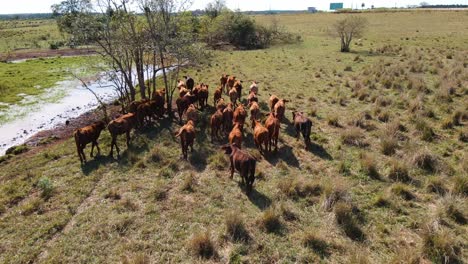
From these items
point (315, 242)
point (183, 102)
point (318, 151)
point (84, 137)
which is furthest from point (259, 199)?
point (183, 102)

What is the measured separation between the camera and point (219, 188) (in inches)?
364

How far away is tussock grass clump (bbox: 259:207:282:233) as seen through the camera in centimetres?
736

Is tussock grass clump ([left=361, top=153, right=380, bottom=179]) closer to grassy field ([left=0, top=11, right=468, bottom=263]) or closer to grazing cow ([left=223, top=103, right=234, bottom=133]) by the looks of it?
grassy field ([left=0, top=11, right=468, bottom=263])

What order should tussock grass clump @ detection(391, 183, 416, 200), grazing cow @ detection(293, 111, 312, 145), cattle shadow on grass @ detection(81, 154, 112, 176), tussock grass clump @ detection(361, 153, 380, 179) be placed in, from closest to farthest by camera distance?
1. tussock grass clump @ detection(391, 183, 416, 200)
2. tussock grass clump @ detection(361, 153, 380, 179)
3. cattle shadow on grass @ detection(81, 154, 112, 176)
4. grazing cow @ detection(293, 111, 312, 145)

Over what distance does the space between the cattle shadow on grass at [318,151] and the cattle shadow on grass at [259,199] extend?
126 inches

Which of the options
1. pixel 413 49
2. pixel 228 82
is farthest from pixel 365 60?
pixel 228 82

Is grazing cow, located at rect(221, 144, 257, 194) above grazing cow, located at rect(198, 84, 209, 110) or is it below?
below

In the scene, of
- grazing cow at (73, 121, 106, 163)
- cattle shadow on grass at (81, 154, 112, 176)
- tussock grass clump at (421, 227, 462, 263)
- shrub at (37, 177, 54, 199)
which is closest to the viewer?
tussock grass clump at (421, 227, 462, 263)

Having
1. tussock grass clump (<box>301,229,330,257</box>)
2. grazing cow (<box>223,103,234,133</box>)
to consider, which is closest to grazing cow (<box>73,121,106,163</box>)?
grazing cow (<box>223,103,234,133</box>)

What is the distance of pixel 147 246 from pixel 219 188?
2.86 m

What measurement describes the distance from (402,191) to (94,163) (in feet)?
32.4

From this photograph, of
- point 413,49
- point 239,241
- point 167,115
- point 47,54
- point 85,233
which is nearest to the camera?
point 239,241

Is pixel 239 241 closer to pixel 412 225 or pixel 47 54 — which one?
pixel 412 225

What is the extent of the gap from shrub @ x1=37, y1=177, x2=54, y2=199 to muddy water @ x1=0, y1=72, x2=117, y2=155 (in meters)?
6.35
